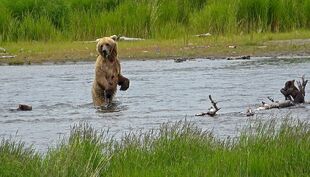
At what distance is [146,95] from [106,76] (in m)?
1.28

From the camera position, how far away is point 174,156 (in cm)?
923

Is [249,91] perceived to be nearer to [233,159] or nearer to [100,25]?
[233,159]

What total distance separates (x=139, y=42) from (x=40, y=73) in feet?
16.5

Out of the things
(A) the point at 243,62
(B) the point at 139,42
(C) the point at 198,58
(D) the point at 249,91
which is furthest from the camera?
(B) the point at 139,42

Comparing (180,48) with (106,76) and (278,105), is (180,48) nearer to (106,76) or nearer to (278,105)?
(106,76)

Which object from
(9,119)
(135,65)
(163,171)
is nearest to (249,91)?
(9,119)

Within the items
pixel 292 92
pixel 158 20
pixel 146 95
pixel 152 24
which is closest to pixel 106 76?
pixel 146 95

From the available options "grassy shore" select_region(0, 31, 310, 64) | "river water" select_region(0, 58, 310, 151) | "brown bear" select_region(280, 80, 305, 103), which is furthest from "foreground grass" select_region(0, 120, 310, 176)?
"grassy shore" select_region(0, 31, 310, 64)

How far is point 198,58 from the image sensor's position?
24.5 meters

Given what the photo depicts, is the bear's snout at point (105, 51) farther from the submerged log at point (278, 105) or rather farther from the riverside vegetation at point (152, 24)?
the riverside vegetation at point (152, 24)

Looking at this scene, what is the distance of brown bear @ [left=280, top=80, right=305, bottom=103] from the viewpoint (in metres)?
14.0

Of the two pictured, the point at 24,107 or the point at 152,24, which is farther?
the point at 152,24

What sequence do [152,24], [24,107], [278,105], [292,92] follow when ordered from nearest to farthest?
[278,105], [292,92], [24,107], [152,24]

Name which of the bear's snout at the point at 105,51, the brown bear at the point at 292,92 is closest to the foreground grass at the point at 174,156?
the brown bear at the point at 292,92
